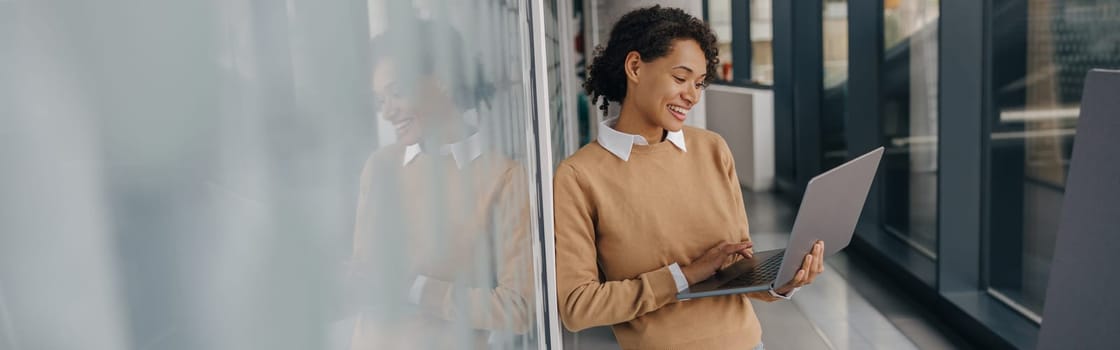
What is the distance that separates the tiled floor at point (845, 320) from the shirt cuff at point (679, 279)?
1.70m

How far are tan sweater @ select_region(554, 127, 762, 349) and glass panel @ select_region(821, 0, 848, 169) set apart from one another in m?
5.54

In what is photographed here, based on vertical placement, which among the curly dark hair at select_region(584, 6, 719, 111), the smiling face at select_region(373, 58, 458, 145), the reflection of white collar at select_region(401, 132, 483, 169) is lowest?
the reflection of white collar at select_region(401, 132, 483, 169)

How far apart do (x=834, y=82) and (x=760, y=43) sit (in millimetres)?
2376

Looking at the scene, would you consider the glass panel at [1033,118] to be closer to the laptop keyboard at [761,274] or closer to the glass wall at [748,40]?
the laptop keyboard at [761,274]

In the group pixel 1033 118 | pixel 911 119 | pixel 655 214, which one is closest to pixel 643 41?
pixel 655 214

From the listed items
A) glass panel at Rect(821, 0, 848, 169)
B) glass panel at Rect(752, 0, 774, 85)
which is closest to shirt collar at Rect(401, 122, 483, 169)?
glass panel at Rect(821, 0, 848, 169)

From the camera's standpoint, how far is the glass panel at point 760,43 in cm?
926

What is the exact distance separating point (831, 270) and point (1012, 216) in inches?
54.9

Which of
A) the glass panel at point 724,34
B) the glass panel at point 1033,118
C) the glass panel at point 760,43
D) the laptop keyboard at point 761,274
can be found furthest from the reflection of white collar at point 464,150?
the glass panel at point 724,34

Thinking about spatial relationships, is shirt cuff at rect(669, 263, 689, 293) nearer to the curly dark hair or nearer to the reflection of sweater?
the curly dark hair

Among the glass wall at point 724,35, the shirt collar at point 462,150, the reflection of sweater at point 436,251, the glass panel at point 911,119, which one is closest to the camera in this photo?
the reflection of sweater at point 436,251

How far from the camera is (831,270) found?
5.35 metres

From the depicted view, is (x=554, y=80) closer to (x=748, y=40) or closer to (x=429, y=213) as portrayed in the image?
(x=429, y=213)

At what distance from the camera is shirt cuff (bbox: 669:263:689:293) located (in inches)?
61.2
